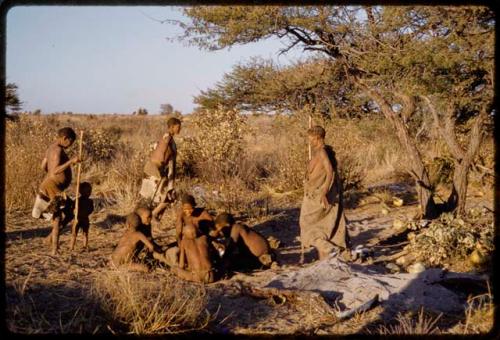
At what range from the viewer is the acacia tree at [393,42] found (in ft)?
26.3

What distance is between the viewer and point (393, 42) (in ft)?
30.2

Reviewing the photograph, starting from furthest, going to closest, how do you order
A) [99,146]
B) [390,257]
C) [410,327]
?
[99,146], [390,257], [410,327]

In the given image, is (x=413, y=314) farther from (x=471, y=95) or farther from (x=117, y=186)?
(x=117, y=186)

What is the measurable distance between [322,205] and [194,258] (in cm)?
180

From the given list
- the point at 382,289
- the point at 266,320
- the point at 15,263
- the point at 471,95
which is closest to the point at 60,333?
the point at 266,320

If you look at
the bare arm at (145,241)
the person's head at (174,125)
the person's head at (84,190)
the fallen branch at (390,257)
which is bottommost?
the fallen branch at (390,257)

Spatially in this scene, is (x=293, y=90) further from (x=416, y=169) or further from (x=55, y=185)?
(x=55, y=185)

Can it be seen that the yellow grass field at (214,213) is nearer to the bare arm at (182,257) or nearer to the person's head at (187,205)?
the bare arm at (182,257)

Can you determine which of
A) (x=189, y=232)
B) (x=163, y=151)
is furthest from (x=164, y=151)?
(x=189, y=232)

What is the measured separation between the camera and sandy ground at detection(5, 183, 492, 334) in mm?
4805

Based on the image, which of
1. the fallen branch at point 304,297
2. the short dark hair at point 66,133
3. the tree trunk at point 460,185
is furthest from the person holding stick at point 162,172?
the tree trunk at point 460,185

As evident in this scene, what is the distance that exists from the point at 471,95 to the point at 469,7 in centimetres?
166

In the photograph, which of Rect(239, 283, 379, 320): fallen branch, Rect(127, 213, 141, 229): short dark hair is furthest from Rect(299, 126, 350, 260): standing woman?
Rect(127, 213, 141, 229): short dark hair

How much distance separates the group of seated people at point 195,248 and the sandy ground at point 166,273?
19 centimetres
